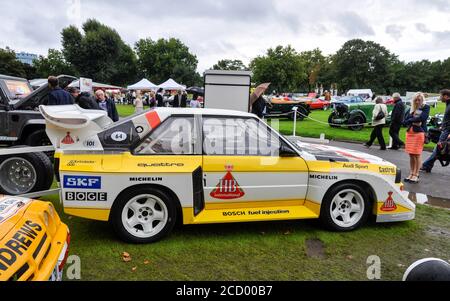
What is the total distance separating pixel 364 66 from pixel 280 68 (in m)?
28.7

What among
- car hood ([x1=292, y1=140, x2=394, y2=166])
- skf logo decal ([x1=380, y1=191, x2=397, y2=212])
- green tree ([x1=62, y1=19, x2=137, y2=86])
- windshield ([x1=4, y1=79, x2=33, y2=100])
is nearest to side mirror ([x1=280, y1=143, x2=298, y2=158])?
car hood ([x1=292, y1=140, x2=394, y2=166])

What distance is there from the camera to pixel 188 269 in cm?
328

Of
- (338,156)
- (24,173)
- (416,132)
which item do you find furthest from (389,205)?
(24,173)

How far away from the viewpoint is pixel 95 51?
5641 centimetres

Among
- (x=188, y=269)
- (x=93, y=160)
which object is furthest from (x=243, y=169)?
(x=93, y=160)

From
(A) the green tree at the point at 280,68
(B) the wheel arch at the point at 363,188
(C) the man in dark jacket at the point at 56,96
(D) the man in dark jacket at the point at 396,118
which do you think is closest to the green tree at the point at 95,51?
(A) the green tree at the point at 280,68

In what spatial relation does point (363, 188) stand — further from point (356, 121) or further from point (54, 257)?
point (356, 121)

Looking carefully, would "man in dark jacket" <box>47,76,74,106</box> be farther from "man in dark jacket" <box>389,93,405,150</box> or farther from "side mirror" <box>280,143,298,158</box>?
"man in dark jacket" <box>389,93,405,150</box>

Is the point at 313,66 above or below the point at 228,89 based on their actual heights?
above

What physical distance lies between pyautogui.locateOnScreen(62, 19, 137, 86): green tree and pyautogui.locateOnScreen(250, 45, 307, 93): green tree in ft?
85.2

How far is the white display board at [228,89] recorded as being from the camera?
10305 millimetres
